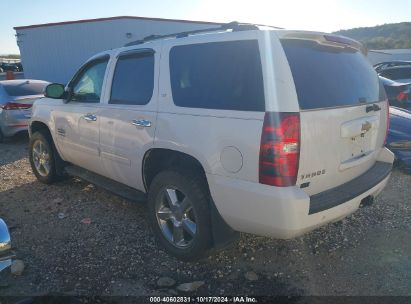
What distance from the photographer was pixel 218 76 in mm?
2996

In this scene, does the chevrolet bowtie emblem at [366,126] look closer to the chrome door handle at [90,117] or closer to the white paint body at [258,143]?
the white paint body at [258,143]

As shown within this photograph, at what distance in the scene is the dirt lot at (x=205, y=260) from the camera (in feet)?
10.0

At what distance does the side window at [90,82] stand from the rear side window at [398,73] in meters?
10.7

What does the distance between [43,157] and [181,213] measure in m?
3.23

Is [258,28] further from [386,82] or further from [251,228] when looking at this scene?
[386,82]

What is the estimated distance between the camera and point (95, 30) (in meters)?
19.0

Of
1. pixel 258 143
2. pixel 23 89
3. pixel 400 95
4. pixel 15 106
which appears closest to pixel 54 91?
pixel 258 143

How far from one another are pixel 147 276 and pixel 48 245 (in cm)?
124

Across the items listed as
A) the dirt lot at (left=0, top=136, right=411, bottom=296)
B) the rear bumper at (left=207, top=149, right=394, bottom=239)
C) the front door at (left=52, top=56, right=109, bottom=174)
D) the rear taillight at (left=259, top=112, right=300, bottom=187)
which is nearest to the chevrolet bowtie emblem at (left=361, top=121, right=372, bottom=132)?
the rear bumper at (left=207, top=149, right=394, bottom=239)

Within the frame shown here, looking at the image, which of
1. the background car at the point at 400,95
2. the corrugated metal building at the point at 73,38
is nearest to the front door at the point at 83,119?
the background car at the point at 400,95

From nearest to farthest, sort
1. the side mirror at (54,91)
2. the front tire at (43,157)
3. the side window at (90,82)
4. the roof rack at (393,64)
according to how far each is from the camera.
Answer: the side window at (90,82)
the side mirror at (54,91)
the front tire at (43,157)
the roof rack at (393,64)

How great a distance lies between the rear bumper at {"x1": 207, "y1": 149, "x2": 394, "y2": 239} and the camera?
2.58 metres

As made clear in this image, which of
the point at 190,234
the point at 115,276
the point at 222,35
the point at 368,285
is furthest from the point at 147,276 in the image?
the point at 222,35

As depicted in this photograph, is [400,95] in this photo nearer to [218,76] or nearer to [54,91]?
[218,76]
